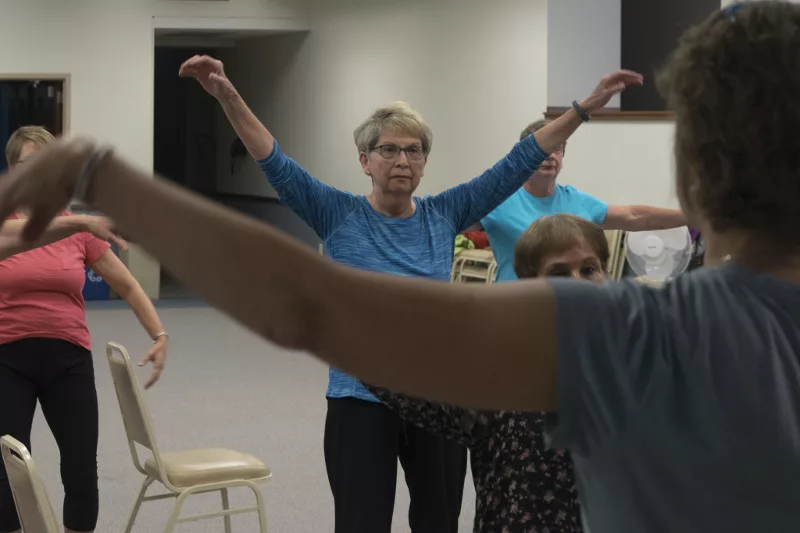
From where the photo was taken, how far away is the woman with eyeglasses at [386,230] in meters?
2.81

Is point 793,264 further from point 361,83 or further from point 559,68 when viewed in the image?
point 361,83

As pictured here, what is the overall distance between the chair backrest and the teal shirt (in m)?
1.24

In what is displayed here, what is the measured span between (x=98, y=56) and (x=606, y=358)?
39.2 ft

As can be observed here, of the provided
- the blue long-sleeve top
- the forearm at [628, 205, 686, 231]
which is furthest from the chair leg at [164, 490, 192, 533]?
the forearm at [628, 205, 686, 231]

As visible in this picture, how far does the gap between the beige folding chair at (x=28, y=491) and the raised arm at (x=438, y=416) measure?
105cm

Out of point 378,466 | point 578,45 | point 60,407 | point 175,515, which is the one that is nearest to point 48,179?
point 378,466

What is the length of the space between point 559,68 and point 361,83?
2592 mm

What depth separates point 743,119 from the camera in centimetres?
85

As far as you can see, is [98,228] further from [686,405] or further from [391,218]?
[686,405]

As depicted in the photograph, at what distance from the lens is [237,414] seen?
656cm

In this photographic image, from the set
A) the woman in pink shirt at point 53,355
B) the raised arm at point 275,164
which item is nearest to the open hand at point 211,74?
the raised arm at point 275,164

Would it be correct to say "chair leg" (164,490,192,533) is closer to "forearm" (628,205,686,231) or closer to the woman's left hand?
the woman's left hand

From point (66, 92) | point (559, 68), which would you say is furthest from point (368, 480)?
point (66, 92)

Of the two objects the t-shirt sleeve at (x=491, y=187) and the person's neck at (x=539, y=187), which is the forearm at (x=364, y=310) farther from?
the person's neck at (x=539, y=187)
